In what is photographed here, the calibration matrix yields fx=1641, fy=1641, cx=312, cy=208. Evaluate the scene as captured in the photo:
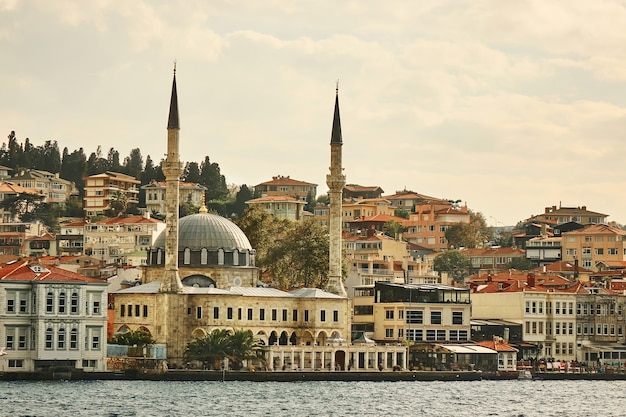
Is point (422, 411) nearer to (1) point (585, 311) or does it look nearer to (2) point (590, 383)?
(2) point (590, 383)

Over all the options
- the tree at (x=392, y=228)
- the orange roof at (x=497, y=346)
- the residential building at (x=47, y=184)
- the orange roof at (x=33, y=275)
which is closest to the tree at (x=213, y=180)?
the residential building at (x=47, y=184)

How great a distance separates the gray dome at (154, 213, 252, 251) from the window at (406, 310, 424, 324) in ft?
34.9

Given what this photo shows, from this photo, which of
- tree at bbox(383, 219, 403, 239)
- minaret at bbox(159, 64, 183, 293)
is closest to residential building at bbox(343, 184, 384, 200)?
tree at bbox(383, 219, 403, 239)

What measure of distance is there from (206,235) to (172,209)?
5.45m

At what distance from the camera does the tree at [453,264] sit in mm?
146625

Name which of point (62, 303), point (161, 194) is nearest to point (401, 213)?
point (161, 194)

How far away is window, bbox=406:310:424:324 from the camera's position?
98.4 metres

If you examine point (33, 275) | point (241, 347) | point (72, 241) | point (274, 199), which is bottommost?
point (241, 347)

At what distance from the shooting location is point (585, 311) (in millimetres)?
108938

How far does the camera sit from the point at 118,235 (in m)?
147

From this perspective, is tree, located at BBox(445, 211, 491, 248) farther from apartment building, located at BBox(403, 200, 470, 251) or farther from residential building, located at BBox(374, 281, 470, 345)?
residential building, located at BBox(374, 281, 470, 345)

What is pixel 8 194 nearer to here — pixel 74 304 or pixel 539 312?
pixel 539 312

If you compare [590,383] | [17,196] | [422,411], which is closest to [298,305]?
[590,383]

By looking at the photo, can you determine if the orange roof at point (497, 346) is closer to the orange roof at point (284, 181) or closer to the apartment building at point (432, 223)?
the apartment building at point (432, 223)
